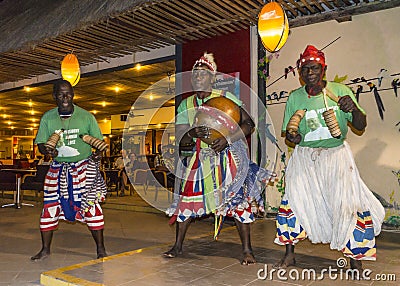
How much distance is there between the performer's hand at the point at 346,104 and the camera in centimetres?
300

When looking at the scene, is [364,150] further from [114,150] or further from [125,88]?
[114,150]

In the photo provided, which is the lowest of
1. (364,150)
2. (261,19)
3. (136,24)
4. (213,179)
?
(213,179)

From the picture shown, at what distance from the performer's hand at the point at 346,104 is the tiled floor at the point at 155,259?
3.94 feet

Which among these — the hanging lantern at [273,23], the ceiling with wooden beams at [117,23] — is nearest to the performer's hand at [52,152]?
the ceiling with wooden beams at [117,23]

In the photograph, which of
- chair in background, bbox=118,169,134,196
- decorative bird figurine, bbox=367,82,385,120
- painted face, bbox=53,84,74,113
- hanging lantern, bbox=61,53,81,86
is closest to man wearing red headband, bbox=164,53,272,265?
painted face, bbox=53,84,74,113

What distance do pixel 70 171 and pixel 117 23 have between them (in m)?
2.95

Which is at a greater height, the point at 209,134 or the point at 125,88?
the point at 125,88

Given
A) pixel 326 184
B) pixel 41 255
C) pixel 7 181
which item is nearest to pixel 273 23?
pixel 326 184

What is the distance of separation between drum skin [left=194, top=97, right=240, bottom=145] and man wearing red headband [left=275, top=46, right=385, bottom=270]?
0.44m

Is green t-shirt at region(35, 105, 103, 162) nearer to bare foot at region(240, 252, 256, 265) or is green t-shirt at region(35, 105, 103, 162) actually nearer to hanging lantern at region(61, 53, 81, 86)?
bare foot at region(240, 252, 256, 265)

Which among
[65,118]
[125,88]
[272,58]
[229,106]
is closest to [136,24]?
[272,58]

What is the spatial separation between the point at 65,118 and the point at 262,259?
2148 mm

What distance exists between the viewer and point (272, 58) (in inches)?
252

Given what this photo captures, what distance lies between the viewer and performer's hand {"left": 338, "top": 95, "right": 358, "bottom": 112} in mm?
2998
